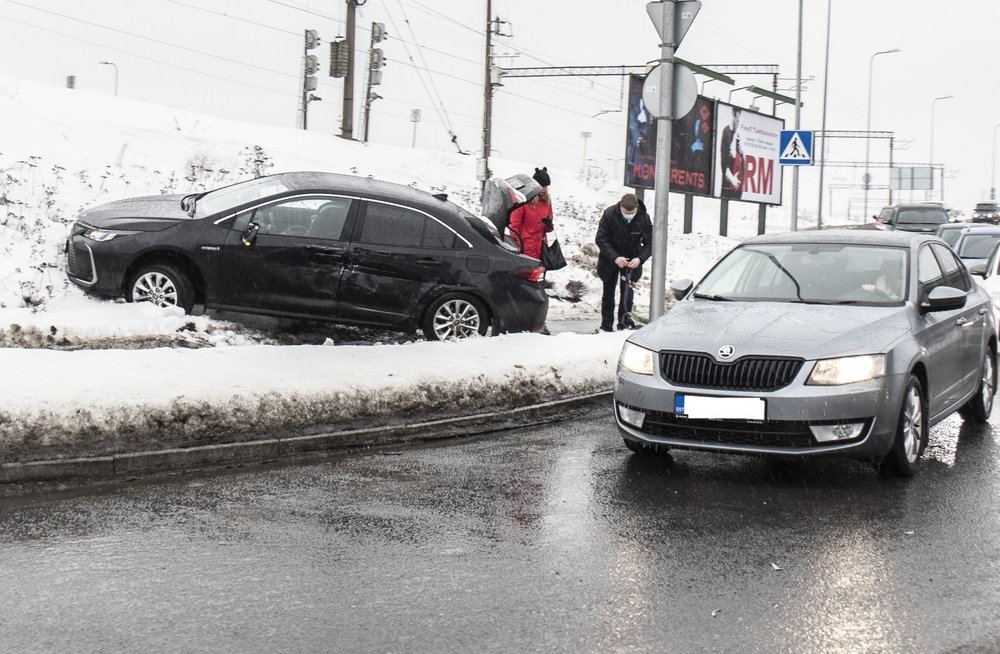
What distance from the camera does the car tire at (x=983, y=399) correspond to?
340 inches

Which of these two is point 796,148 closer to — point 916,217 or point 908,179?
point 916,217

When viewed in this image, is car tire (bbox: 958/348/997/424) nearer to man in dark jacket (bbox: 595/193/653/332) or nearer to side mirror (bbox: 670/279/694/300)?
side mirror (bbox: 670/279/694/300)

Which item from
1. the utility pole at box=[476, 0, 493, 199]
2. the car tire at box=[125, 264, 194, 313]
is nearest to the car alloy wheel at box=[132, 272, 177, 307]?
the car tire at box=[125, 264, 194, 313]

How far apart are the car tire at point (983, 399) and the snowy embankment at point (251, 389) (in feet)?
9.72

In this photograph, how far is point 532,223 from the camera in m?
13.6

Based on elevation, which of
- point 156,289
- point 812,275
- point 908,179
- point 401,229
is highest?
point 908,179

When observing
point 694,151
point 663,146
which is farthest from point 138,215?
point 694,151

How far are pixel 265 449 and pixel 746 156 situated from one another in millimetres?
27571

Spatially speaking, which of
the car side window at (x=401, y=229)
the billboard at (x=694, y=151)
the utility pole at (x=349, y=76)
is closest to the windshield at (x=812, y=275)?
the car side window at (x=401, y=229)

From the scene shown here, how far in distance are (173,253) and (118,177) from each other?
33.7 feet

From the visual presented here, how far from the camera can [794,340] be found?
21.2 feet

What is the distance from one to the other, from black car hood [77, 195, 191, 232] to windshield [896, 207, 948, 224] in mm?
29071

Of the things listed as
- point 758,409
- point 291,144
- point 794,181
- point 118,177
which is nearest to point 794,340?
point 758,409

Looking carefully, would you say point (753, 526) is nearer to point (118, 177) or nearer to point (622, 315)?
point (622, 315)
